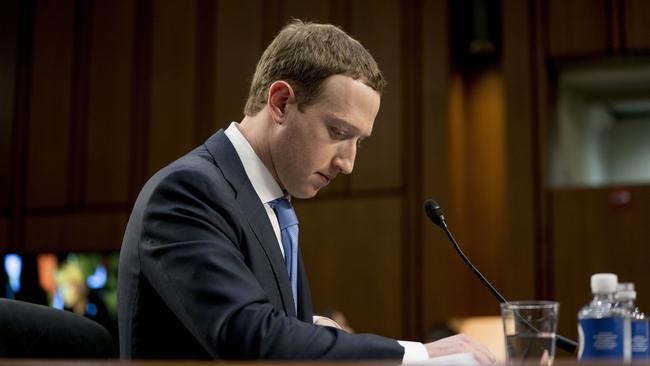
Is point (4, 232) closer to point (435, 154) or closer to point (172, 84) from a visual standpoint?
point (172, 84)

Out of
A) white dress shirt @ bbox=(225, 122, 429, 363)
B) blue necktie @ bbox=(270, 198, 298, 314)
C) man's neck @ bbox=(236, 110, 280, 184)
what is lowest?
blue necktie @ bbox=(270, 198, 298, 314)

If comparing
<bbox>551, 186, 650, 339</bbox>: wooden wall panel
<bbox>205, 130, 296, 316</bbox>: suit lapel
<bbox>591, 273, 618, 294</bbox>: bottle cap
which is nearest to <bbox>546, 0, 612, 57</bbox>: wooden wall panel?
<bbox>551, 186, 650, 339</bbox>: wooden wall panel

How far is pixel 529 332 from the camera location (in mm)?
1488

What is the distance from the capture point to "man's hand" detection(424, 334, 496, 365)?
5.39ft

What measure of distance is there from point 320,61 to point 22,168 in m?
5.90

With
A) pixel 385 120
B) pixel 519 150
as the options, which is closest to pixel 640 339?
pixel 519 150

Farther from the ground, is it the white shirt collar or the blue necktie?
the white shirt collar

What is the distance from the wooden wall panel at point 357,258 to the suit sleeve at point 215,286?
447cm

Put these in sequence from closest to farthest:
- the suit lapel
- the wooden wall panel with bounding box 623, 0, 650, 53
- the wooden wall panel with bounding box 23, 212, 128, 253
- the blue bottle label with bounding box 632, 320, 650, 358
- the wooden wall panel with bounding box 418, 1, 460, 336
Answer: the blue bottle label with bounding box 632, 320, 650, 358 < the suit lapel < the wooden wall panel with bounding box 623, 0, 650, 53 < the wooden wall panel with bounding box 418, 1, 460, 336 < the wooden wall panel with bounding box 23, 212, 128, 253

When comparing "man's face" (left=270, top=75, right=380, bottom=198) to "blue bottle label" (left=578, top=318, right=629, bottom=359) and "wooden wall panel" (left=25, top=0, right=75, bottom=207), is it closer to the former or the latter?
"blue bottle label" (left=578, top=318, right=629, bottom=359)

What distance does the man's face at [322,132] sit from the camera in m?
2.11

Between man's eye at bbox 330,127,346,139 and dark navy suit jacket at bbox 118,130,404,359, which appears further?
man's eye at bbox 330,127,346,139

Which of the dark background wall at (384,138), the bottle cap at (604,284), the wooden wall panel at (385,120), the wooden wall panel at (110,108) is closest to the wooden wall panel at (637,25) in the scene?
the dark background wall at (384,138)

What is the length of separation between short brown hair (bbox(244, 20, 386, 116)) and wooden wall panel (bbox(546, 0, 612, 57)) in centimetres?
421
